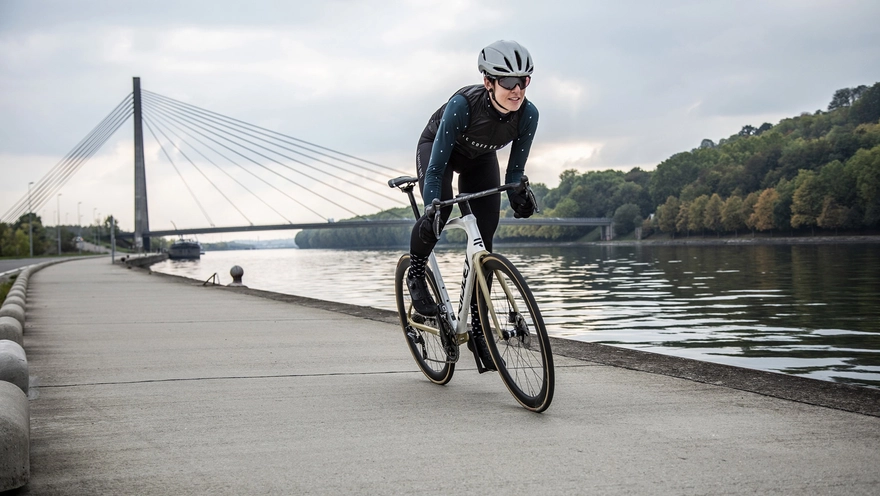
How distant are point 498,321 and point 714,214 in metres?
107

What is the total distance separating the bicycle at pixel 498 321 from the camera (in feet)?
12.5

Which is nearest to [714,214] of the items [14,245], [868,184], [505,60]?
[868,184]

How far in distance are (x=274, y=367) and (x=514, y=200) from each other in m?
2.19

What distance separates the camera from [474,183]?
482 cm

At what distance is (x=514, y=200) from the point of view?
14.7 feet

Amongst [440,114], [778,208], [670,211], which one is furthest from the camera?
[670,211]

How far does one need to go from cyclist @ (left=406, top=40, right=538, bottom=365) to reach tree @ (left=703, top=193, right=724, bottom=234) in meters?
105

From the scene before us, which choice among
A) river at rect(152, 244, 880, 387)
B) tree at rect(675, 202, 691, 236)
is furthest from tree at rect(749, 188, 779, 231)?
river at rect(152, 244, 880, 387)

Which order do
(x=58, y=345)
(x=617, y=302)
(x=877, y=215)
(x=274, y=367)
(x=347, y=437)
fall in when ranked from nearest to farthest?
(x=347, y=437), (x=274, y=367), (x=58, y=345), (x=617, y=302), (x=877, y=215)

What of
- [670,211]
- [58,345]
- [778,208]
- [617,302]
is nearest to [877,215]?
[778,208]

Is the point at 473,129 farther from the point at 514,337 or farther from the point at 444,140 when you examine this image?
the point at 514,337

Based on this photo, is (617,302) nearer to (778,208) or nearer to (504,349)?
(504,349)

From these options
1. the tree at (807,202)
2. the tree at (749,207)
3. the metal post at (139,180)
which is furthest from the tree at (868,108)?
the metal post at (139,180)

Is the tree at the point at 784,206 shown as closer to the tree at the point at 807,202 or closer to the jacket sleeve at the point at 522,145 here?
the tree at the point at 807,202
